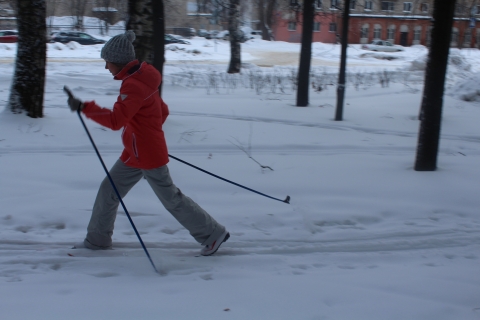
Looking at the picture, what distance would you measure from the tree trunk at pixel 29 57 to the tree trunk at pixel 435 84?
19.4 feet

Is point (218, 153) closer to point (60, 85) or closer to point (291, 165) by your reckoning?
point (291, 165)

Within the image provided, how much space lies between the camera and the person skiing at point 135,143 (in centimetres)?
340

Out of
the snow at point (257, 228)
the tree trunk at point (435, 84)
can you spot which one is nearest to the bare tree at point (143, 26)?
the snow at point (257, 228)

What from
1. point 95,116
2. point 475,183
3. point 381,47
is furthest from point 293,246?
point 381,47

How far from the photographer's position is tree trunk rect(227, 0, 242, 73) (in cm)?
2098

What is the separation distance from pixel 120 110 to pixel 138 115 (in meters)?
0.22

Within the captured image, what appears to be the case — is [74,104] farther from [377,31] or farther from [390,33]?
[390,33]

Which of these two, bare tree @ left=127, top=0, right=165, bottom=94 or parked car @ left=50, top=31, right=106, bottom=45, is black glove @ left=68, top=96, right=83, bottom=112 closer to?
bare tree @ left=127, top=0, right=165, bottom=94

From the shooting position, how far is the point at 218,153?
7.15 meters

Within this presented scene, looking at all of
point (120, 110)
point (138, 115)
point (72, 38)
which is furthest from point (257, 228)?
point (72, 38)

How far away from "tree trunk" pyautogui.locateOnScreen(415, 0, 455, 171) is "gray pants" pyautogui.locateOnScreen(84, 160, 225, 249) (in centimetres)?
327

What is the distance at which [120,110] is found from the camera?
11.0ft

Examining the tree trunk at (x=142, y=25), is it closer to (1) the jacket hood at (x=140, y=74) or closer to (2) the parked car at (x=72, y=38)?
(1) the jacket hood at (x=140, y=74)

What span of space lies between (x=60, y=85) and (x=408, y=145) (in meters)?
10.3
